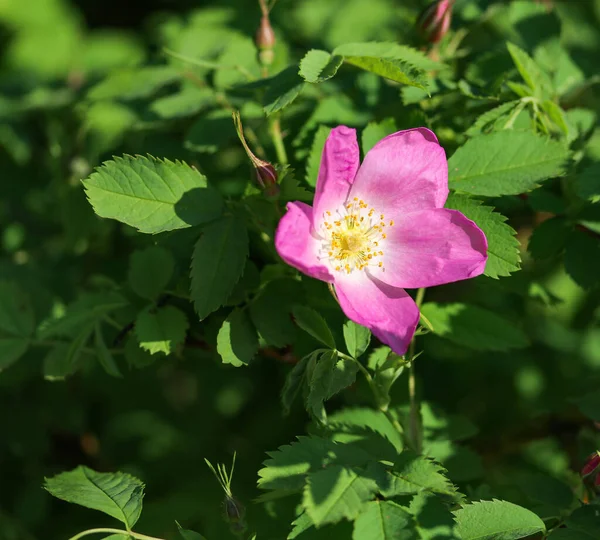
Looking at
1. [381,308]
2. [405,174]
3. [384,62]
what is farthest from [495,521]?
[384,62]

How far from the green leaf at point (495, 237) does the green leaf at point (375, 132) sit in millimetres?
257

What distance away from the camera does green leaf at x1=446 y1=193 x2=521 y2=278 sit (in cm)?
150

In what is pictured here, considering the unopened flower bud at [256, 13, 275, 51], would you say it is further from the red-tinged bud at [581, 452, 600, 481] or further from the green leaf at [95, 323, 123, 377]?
the red-tinged bud at [581, 452, 600, 481]

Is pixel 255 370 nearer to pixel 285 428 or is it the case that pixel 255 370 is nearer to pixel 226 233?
pixel 285 428

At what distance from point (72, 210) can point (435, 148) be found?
4.21ft

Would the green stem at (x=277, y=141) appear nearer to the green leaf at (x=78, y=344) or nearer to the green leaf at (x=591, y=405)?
the green leaf at (x=78, y=344)

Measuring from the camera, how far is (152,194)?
1.55 m

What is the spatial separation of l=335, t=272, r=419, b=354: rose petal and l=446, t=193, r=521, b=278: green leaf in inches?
7.4

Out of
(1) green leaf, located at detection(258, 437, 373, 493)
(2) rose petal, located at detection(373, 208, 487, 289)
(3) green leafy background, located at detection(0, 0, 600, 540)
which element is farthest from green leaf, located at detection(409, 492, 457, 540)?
(2) rose petal, located at detection(373, 208, 487, 289)

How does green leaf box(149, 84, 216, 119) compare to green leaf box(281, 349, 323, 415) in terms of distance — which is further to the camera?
green leaf box(149, 84, 216, 119)

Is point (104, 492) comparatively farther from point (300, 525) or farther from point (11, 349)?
point (11, 349)

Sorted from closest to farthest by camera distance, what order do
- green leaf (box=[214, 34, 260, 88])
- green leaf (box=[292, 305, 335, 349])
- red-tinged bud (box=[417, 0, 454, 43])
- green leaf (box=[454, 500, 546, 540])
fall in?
green leaf (box=[454, 500, 546, 540]) → green leaf (box=[292, 305, 335, 349]) → red-tinged bud (box=[417, 0, 454, 43]) → green leaf (box=[214, 34, 260, 88])

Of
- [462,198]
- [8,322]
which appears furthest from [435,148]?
[8,322]

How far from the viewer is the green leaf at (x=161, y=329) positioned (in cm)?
159
